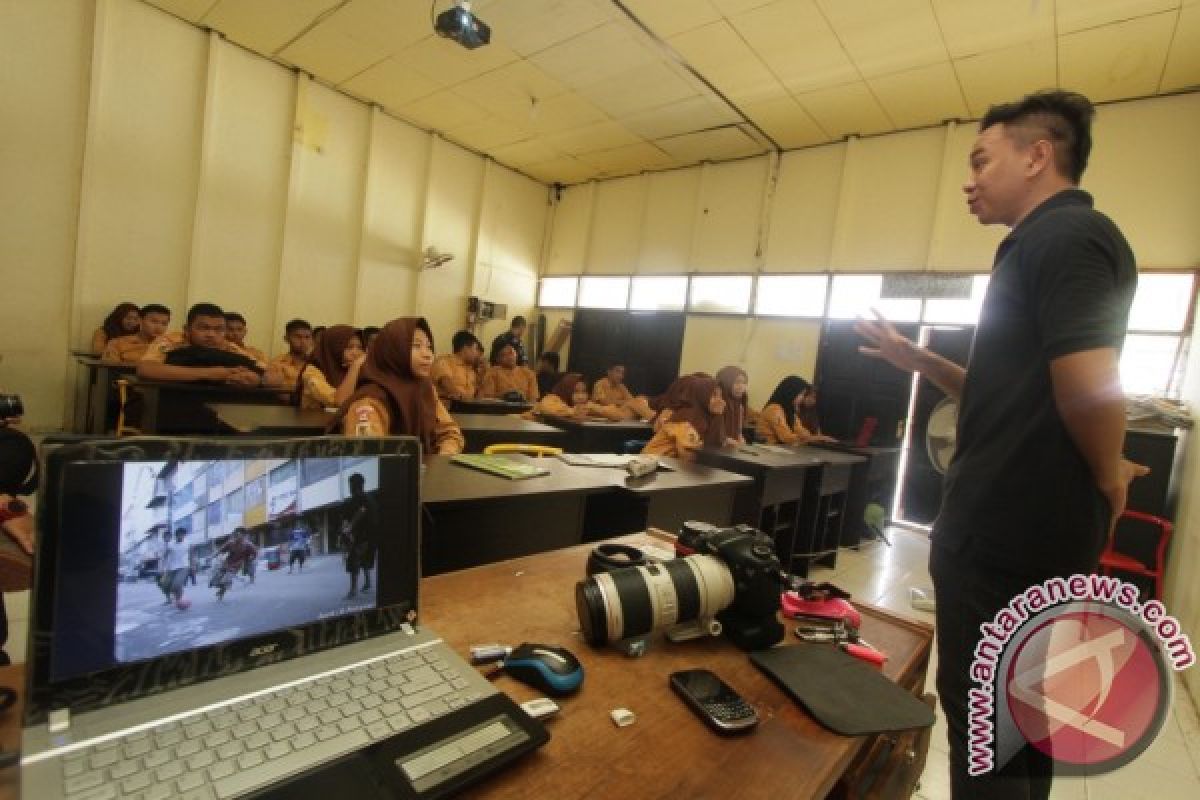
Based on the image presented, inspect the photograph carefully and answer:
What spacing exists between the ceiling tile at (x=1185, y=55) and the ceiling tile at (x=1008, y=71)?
60cm

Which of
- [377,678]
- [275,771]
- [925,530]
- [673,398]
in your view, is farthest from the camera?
[925,530]

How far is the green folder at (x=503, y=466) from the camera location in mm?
2012

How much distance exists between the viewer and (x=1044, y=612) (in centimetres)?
91

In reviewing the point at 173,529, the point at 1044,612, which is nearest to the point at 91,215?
the point at 173,529

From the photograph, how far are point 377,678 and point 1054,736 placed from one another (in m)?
1.03

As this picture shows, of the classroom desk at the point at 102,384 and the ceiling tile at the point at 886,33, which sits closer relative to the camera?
the ceiling tile at the point at 886,33

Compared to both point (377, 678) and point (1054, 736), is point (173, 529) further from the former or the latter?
point (1054, 736)

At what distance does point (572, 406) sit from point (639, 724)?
5.26 meters

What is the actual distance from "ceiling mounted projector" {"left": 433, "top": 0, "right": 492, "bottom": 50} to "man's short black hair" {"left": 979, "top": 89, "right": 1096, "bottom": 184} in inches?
130

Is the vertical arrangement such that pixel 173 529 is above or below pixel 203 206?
below

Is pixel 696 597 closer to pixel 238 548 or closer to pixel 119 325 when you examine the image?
pixel 238 548

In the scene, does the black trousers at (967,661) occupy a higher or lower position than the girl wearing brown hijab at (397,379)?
lower

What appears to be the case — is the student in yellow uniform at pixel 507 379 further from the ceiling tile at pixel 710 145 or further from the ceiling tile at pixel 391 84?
the ceiling tile at pixel 710 145

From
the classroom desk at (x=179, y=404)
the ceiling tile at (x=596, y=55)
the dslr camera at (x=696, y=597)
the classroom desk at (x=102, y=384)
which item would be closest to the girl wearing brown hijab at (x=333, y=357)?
the classroom desk at (x=179, y=404)
